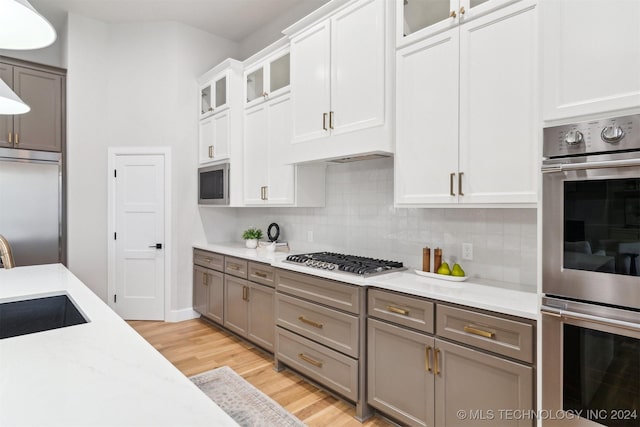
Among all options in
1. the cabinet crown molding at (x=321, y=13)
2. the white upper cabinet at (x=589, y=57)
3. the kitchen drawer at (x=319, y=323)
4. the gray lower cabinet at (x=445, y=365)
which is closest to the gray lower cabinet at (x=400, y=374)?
the gray lower cabinet at (x=445, y=365)

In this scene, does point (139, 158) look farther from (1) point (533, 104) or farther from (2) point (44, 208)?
(1) point (533, 104)

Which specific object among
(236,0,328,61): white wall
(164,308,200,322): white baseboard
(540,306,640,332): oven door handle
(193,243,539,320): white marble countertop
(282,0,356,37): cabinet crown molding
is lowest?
(164,308,200,322): white baseboard

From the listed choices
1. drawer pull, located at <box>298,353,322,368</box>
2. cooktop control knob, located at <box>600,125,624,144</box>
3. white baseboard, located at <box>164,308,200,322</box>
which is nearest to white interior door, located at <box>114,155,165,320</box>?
white baseboard, located at <box>164,308,200,322</box>

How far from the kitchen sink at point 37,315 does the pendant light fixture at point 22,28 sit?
1.13 metres

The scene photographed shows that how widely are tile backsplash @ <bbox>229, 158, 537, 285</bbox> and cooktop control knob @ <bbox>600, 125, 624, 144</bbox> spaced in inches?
31.7

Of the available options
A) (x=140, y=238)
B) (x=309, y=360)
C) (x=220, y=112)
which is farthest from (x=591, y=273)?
(x=140, y=238)

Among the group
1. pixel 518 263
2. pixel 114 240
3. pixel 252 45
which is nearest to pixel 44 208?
pixel 114 240

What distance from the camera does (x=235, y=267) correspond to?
11.5 feet

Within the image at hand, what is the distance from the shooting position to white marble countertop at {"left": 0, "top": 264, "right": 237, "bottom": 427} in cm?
77

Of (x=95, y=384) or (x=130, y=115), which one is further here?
(x=130, y=115)

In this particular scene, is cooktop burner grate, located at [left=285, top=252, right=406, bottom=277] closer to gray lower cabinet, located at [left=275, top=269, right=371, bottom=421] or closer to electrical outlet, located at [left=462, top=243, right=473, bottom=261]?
gray lower cabinet, located at [left=275, top=269, right=371, bottom=421]

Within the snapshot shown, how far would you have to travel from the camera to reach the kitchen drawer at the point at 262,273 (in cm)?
302

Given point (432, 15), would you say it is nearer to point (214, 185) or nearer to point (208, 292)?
point (214, 185)

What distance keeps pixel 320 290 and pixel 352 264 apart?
292mm
